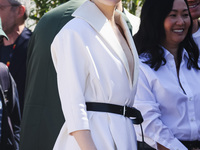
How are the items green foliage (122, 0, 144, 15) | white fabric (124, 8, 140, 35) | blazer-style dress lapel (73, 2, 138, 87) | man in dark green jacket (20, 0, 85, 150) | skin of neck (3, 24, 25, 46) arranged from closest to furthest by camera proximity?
1. blazer-style dress lapel (73, 2, 138, 87)
2. man in dark green jacket (20, 0, 85, 150)
3. white fabric (124, 8, 140, 35)
4. skin of neck (3, 24, 25, 46)
5. green foliage (122, 0, 144, 15)

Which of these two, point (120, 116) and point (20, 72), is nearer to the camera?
point (120, 116)

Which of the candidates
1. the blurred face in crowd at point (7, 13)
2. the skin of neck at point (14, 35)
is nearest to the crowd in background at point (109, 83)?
the skin of neck at point (14, 35)

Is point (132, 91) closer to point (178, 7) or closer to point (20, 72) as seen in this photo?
point (178, 7)

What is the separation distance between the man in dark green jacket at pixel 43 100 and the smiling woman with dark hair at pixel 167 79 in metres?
0.53

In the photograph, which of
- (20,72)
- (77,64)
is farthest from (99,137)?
(20,72)

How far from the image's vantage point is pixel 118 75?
2463 millimetres

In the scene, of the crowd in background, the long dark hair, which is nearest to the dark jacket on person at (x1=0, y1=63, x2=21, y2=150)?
the crowd in background

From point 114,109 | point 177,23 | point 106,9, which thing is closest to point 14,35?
point 177,23

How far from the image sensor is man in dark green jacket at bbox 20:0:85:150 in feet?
11.4

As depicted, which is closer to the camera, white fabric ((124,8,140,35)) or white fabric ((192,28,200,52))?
white fabric ((192,28,200,52))

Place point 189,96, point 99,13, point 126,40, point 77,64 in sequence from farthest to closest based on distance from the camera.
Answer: point 189,96 < point 126,40 < point 99,13 < point 77,64

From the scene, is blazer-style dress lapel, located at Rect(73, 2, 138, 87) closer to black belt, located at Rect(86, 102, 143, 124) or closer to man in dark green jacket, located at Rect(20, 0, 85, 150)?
black belt, located at Rect(86, 102, 143, 124)

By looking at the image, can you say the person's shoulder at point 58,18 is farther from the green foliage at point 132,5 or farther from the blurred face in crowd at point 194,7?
the green foliage at point 132,5

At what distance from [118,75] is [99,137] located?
0.28m
